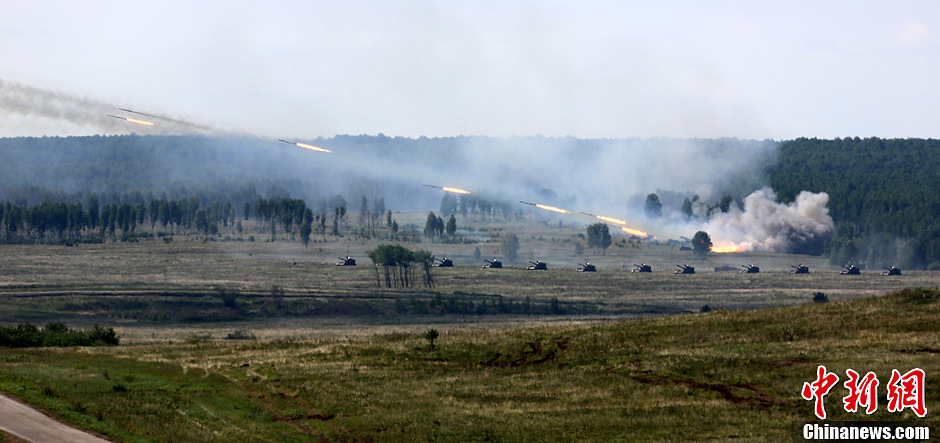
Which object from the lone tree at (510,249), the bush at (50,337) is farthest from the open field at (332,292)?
the bush at (50,337)

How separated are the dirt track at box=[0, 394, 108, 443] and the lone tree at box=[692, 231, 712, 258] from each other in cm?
16842

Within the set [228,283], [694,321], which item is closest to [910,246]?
[228,283]

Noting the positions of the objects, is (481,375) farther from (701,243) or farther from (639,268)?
(701,243)

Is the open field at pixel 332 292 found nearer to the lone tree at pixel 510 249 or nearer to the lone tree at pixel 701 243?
the lone tree at pixel 701 243

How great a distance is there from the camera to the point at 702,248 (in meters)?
193

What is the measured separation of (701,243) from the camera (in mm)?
192250

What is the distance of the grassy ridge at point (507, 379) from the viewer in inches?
1364

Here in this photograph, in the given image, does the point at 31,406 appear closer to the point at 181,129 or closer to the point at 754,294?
the point at 181,129

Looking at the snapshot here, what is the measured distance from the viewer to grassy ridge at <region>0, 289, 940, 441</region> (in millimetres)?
34656

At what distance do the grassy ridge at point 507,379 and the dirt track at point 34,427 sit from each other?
736 mm

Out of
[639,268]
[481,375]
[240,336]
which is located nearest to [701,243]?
[639,268]

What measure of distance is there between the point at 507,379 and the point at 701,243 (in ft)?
501

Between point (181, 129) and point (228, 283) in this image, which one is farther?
point (228, 283)

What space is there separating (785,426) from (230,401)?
20612mm
